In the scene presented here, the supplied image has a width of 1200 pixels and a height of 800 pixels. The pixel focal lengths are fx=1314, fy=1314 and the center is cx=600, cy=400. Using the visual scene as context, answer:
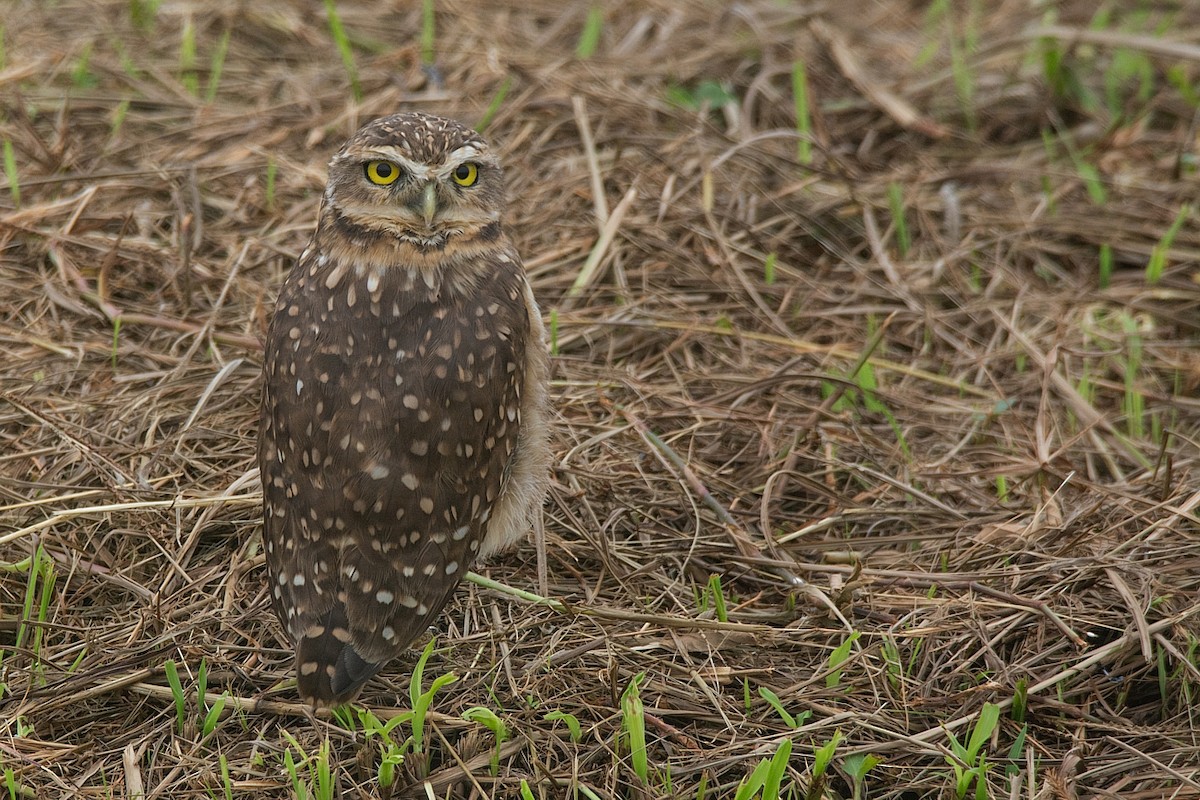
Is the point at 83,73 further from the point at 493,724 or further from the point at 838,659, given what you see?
→ the point at 838,659

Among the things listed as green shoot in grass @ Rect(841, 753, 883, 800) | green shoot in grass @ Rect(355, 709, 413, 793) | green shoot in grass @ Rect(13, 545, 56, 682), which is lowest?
green shoot in grass @ Rect(13, 545, 56, 682)

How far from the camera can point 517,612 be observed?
3959 millimetres

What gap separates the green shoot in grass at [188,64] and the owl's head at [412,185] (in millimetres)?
2469

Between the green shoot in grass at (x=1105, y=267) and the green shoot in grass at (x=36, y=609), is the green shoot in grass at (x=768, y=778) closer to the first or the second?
the green shoot in grass at (x=36, y=609)

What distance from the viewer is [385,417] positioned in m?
3.56

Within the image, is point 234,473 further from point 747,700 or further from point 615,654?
point 747,700

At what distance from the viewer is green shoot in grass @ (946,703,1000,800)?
129 inches

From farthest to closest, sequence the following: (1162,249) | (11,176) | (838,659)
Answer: (1162,249) → (11,176) → (838,659)

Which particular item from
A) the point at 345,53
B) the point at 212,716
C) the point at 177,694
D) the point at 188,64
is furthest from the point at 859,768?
the point at 188,64

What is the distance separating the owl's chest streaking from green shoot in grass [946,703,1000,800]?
1.40m

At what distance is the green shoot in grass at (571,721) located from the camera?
3395 mm

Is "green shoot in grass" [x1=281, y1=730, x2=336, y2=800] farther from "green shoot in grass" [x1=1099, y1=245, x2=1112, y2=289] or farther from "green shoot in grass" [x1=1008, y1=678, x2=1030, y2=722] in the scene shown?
"green shoot in grass" [x1=1099, y1=245, x2=1112, y2=289]

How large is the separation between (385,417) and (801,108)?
3.25 m

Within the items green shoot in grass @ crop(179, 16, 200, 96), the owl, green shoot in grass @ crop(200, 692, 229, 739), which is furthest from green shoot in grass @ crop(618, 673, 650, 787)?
green shoot in grass @ crop(179, 16, 200, 96)
